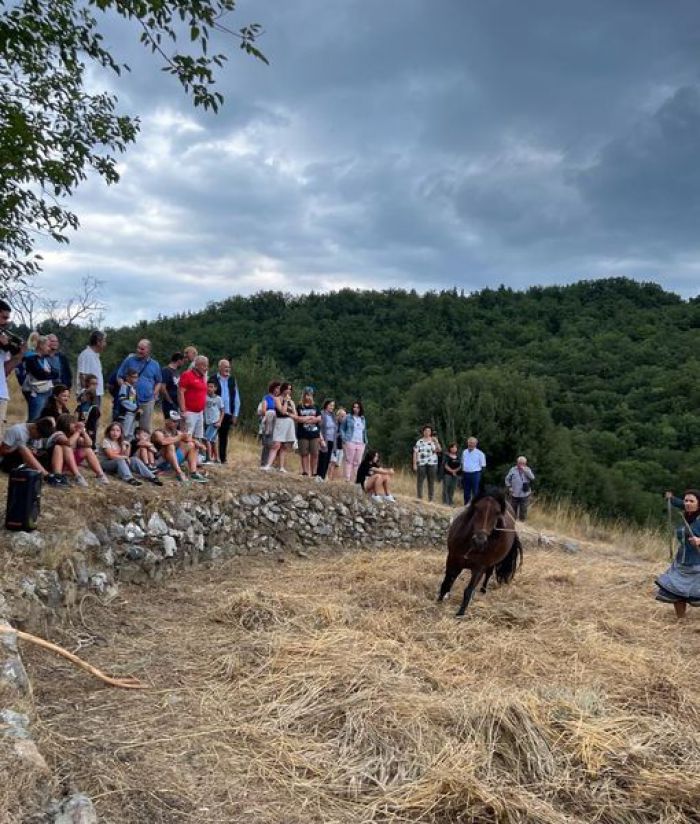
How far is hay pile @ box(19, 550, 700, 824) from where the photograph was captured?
348 centimetres

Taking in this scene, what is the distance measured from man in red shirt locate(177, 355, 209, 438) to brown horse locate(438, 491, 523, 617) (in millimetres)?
A: 3837

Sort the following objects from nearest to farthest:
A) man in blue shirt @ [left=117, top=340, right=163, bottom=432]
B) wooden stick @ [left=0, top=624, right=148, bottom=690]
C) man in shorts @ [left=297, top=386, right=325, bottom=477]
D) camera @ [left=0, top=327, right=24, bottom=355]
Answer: wooden stick @ [left=0, top=624, right=148, bottom=690]
camera @ [left=0, top=327, right=24, bottom=355]
man in blue shirt @ [left=117, top=340, right=163, bottom=432]
man in shorts @ [left=297, top=386, right=325, bottom=477]

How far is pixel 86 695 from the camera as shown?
14.6 feet

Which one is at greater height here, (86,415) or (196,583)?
(86,415)

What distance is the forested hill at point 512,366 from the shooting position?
28281mm

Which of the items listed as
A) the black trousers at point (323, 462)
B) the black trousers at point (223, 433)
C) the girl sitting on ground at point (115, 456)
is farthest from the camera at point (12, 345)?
the black trousers at point (323, 462)

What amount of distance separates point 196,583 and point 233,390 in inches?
133

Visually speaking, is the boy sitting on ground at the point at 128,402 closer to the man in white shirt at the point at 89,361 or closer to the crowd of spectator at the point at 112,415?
the crowd of spectator at the point at 112,415

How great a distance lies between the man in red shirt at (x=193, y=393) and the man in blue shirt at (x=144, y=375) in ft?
1.09

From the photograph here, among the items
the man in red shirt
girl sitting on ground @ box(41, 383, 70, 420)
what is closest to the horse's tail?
the man in red shirt

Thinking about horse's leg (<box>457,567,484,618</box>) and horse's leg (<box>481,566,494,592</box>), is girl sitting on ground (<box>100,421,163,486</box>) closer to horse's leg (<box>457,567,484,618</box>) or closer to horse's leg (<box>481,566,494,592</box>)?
horse's leg (<box>457,567,484,618</box>)

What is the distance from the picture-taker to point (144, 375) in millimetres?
8953

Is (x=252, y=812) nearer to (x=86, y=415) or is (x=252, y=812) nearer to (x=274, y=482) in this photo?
(x=86, y=415)

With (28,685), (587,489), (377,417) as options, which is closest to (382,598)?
(28,685)
